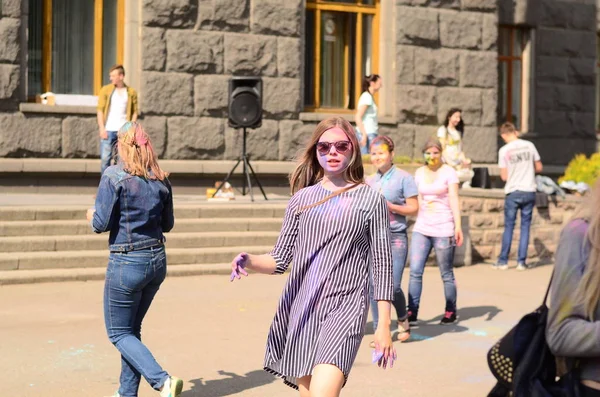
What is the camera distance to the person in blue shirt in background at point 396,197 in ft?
30.6

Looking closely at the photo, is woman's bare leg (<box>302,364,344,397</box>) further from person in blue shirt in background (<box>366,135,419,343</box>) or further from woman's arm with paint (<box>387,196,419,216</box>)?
woman's arm with paint (<box>387,196,419,216</box>)

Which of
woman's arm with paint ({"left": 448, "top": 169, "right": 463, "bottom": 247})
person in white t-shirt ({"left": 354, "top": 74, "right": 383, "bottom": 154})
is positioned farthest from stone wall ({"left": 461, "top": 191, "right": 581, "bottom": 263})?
woman's arm with paint ({"left": 448, "top": 169, "right": 463, "bottom": 247})

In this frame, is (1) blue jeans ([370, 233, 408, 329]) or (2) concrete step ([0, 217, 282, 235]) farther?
(2) concrete step ([0, 217, 282, 235])

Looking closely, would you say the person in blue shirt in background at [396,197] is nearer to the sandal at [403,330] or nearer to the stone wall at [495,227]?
the sandal at [403,330]

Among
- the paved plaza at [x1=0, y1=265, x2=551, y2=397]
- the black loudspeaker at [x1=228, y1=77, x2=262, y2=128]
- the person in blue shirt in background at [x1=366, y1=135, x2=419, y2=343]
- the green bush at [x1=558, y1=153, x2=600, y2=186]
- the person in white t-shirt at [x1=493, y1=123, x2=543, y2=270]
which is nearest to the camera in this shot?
the paved plaza at [x1=0, y1=265, x2=551, y2=397]

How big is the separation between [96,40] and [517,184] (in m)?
6.89

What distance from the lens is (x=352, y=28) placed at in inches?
768

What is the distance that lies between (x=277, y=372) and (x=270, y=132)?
511 inches

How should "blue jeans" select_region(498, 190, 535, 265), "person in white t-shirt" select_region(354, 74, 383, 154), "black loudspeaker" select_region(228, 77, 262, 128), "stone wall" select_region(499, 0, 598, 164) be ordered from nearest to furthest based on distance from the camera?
"blue jeans" select_region(498, 190, 535, 265)
"black loudspeaker" select_region(228, 77, 262, 128)
"person in white t-shirt" select_region(354, 74, 383, 154)
"stone wall" select_region(499, 0, 598, 164)

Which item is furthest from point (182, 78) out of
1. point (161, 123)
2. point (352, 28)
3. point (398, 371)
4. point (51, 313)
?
point (398, 371)

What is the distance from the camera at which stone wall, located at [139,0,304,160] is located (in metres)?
17.1

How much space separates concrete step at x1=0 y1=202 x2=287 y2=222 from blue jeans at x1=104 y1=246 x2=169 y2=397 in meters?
6.66

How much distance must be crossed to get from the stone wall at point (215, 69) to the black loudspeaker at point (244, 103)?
1531mm

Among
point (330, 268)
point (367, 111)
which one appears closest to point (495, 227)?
point (367, 111)
